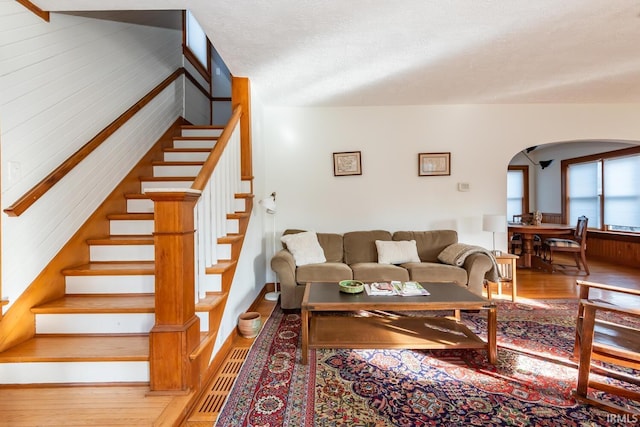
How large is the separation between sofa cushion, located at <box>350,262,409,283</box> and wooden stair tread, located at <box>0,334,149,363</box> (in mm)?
2028

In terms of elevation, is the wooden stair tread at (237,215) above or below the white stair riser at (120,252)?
above

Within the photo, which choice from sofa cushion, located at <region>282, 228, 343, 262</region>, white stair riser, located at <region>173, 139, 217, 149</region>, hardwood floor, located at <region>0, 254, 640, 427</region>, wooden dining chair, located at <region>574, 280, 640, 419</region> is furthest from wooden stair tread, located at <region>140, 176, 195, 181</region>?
wooden dining chair, located at <region>574, 280, 640, 419</region>

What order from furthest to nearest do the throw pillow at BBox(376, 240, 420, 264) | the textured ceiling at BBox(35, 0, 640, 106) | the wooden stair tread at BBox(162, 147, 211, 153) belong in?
1. the throw pillow at BBox(376, 240, 420, 264)
2. the wooden stair tread at BBox(162, 147, 211, 153)
3. the textured ceiling at BBox(35, 0, 640, 106)

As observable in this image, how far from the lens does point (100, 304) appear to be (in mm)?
1842

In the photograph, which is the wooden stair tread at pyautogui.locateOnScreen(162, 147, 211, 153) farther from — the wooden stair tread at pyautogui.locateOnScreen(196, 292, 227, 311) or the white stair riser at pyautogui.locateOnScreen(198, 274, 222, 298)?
the wooden stair tread at pyautogui.locateOnScreen(196, 292, 227, 311)

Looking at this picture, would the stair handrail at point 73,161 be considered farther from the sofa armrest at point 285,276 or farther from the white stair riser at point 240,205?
the sofa armrest at point 285,276

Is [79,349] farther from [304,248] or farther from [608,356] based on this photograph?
[608,356]

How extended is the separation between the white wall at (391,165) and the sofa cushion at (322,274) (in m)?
1.01

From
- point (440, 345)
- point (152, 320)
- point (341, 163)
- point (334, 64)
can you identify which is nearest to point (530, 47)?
point (334, 64)

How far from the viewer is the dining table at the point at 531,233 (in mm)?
4309

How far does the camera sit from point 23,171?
1.76m

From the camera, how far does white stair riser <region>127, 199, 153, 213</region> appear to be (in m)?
2.68

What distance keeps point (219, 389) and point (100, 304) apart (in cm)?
98

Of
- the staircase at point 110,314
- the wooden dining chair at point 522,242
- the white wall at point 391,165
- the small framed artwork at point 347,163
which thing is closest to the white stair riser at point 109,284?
the staircase at point 110,314
